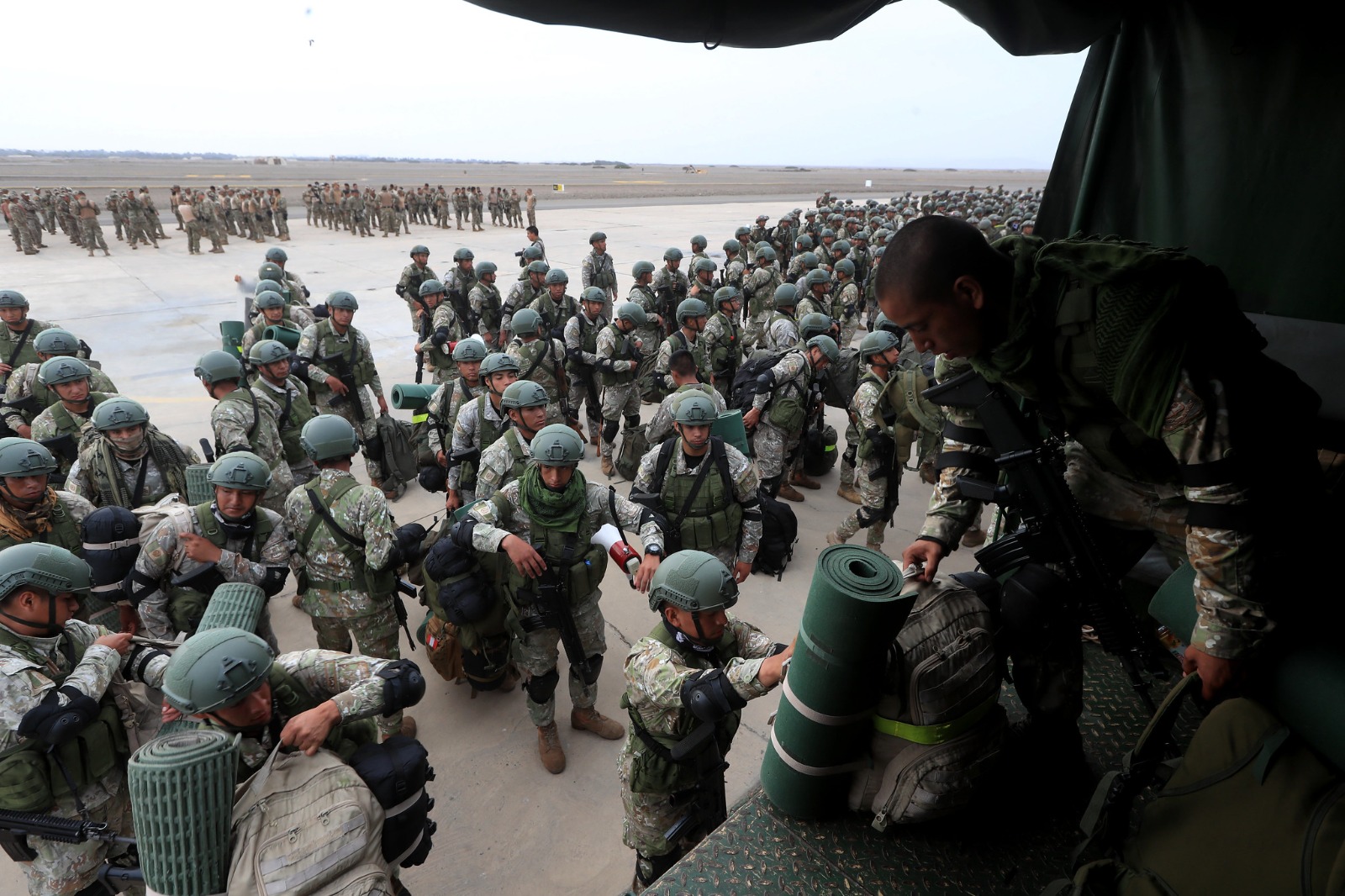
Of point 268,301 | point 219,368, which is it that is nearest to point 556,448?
point 219,368

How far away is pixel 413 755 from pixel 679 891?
1.00m

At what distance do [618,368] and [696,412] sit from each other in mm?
3447

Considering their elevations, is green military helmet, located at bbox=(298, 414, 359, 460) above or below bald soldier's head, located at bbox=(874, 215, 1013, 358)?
below

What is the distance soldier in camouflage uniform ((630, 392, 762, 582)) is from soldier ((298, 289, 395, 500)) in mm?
3964

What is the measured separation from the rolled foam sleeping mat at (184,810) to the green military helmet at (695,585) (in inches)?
57.7

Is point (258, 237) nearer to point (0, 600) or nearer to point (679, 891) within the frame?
point (0, 600)

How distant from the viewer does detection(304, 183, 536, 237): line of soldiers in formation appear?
28656mm

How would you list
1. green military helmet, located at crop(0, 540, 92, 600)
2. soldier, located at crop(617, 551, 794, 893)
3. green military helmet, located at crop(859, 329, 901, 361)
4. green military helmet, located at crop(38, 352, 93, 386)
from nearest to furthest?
soldier, located at crop(617, 551, 794, 893) < green military helmet, located at crop(0, 540, 92, 600) < green military helmet, located at crop(38, 352, 93, 386) < green military helmet, located at crop(859, 329, 901, 361)

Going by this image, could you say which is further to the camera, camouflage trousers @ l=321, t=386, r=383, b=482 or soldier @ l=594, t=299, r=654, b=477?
soldier @ l=594, t=299, r=654, b=477

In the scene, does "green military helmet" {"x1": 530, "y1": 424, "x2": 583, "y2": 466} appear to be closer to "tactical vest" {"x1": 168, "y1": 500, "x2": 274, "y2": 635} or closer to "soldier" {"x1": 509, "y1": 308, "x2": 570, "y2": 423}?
"tactical vest" {"x1": 168, "y1": 500, "x2": 274, "y2": 635}

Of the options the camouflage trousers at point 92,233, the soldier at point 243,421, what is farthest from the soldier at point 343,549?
the camouflage trousers at point 92,233

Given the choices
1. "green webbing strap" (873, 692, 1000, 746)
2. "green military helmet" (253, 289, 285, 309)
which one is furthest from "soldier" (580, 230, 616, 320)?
"green webbing strap" (873, 692, 1000, 746)

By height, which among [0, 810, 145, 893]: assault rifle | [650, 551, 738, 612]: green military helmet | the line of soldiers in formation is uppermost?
the line of soldiers in formation

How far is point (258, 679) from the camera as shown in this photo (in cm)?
233
